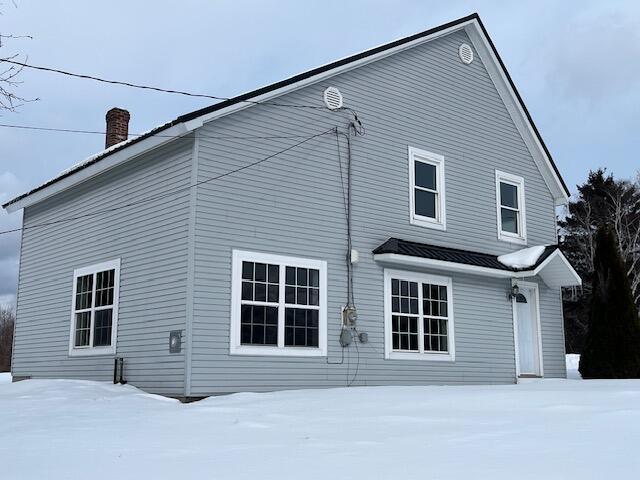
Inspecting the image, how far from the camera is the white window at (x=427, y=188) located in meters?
14.8

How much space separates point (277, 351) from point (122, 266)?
337 cm

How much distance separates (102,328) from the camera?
43.8 feet

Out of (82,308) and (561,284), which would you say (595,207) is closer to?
(561,284)

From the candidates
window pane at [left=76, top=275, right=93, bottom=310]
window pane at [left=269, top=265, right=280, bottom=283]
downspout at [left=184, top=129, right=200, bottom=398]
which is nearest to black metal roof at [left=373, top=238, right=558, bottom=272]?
window pane at [left=269, top=265, right=280, bottom=283]

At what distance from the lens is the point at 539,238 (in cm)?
1747

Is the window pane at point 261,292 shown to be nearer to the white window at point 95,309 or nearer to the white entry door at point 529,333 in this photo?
the white window at point 95,309

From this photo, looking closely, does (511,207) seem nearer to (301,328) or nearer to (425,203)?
(425,203)

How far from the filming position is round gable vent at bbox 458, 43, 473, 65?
54.6 ft

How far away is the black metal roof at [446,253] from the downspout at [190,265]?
378 centimetres

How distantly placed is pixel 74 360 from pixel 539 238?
1104 centimetres

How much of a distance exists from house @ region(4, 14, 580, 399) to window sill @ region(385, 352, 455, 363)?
3 cm

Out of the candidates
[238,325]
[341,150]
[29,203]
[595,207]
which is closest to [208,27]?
[341,150]

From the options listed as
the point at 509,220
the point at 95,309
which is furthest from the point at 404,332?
the point at 95,309

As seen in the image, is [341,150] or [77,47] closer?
[77,47]
